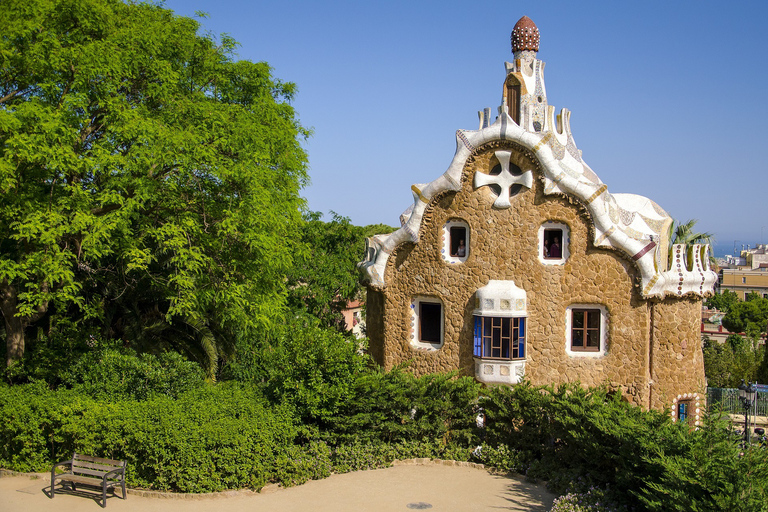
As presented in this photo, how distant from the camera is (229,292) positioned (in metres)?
16.8

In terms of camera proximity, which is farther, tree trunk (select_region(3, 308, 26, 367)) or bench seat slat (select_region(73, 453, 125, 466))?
tree trunk (select_region(3, 308, 26, 367))

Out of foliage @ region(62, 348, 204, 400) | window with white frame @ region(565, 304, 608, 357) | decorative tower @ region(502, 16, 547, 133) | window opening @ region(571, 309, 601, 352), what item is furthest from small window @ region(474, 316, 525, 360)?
foliage @ region(62, 348, 204, 400)

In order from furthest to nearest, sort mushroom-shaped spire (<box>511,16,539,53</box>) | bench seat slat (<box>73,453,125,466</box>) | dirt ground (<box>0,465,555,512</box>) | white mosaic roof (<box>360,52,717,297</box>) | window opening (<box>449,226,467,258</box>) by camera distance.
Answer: mushroom-shaped spire (<box>511,16,539,53</box>), window opening (<box>449,226,467,258</box>), white mosaic roof (<box>360,52,717,297</box>), bench seat slat (<box>73,453,125,466</box>), dirt ground (<box>0,465,555,512</box>)

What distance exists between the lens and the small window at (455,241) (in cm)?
1828

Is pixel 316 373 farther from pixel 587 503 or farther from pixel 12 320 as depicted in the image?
pixel 12 320

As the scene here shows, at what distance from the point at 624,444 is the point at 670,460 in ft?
5.29

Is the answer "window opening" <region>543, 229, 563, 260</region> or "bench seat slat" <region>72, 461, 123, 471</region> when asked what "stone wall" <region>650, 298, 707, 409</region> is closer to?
"window opening" <region>543, 229, 563, 260</region>

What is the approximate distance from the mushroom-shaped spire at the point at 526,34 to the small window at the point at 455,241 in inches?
223

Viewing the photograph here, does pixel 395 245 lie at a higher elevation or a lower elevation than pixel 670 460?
higher

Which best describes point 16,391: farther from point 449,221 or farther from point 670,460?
point 670,460

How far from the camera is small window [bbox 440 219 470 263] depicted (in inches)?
720

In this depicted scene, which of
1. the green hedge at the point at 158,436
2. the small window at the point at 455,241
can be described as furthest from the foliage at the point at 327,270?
the green hedge at the point at 158,436

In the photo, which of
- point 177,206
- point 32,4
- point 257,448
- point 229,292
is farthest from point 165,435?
point 32,4

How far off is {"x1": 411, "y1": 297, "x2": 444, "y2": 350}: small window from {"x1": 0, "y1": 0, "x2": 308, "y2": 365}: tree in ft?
12.3
